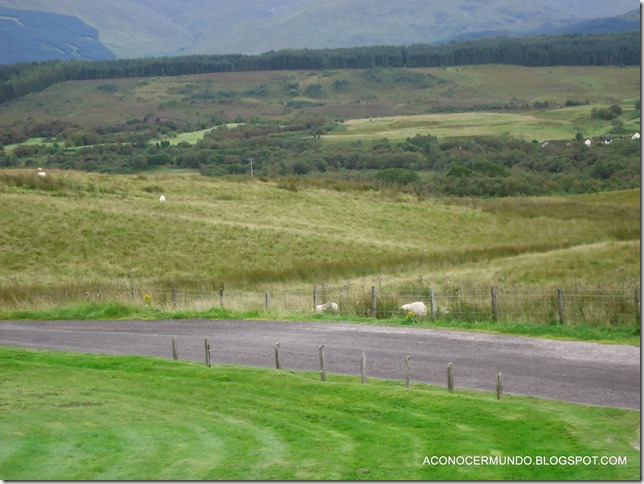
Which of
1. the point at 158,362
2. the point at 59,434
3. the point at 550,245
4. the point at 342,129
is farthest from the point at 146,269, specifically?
the point at 342,129

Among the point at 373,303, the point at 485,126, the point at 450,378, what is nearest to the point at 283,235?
the point at 373,303

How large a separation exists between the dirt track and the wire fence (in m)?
2.47

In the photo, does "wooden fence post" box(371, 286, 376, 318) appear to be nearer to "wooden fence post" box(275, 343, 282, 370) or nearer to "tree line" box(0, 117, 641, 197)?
"wooden fence post" box(275, 343, 282, 370)

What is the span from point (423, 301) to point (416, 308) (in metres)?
2.51

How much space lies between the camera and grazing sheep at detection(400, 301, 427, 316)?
32.0m

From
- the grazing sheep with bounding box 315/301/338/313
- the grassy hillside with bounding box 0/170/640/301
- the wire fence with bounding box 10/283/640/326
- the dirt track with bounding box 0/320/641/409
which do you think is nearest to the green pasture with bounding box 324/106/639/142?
the grassy hillside with bounding box 0/170/640/301

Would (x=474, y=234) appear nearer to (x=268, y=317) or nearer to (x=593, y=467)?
(x=268, y=317)

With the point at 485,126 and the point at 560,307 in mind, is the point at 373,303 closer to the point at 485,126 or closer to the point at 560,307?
the point at 560,307

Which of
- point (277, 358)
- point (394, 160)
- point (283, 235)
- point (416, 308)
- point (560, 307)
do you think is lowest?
point (394, 160)

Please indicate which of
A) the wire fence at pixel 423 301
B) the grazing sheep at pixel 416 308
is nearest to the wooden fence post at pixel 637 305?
the wire fence at pixel 423 301

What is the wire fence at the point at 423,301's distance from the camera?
93.1 ft

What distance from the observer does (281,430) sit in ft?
56.9

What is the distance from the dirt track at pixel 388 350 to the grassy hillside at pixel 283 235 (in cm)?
1100

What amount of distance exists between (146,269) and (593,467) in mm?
42089
